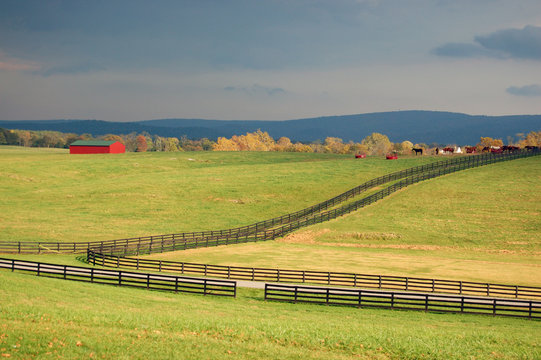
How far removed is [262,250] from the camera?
4594 cm

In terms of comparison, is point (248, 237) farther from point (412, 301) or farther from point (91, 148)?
point (91, 148)

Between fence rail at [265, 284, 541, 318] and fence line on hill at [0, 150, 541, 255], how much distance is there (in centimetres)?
1864

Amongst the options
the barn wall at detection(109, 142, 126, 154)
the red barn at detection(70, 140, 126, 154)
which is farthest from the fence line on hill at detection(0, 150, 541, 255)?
the barn wall at detection(109, 142, 126, 154)

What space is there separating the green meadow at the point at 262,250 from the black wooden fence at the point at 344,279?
111 inches

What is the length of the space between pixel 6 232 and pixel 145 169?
47235 millimetres

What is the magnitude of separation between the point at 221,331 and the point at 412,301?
13.2m

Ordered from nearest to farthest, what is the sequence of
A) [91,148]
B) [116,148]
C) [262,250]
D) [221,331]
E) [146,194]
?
[221,331] < [262,250] < [146,194] < [91,148] < [116,148]

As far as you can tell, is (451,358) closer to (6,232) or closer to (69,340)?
(69,340)

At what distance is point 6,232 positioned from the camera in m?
50.3

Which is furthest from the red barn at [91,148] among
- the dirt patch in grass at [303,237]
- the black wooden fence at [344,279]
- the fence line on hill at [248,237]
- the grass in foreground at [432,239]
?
the black wooden fence at [344,279]

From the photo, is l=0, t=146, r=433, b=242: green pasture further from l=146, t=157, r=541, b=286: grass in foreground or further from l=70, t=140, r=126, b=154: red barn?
l=70, t=140, r=126, b=154: red barn

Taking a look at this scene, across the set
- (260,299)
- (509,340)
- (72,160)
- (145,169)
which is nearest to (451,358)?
(509,340)

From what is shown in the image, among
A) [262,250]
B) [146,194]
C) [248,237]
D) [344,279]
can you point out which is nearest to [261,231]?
[248,237]

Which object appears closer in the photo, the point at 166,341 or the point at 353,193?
the point at 166,341
